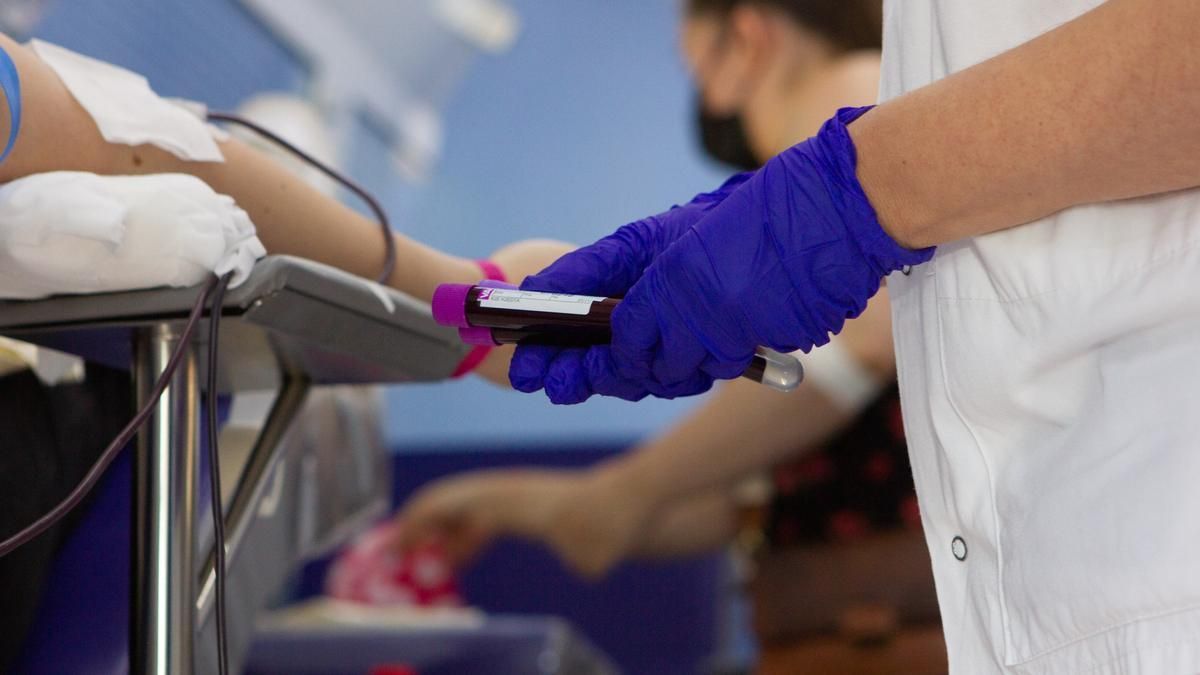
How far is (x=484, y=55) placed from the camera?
3.17m

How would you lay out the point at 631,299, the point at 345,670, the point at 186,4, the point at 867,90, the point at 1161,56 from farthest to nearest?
the point at 186,4 → the point at 345,670 → the point at 867,90 → the point at 631,299 → the point at 1161,56

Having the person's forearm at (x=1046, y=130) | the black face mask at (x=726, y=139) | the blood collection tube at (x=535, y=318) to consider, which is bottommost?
the blood collection tube at (x=535, y=318)

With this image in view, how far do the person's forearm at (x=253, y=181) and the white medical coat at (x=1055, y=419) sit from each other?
361 millimetres

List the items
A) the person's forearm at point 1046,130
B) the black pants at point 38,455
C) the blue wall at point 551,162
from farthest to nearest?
the blue wall at point 551,162
the black pants at point 38,455
the person's forearm at point 1046,130

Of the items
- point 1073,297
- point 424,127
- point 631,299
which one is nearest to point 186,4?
point 424,127

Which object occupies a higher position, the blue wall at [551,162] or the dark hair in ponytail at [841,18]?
the blue wall at [551,162]

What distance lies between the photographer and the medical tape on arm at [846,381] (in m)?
1.43

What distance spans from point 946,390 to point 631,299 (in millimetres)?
181

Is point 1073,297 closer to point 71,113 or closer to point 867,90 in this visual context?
point 71,113

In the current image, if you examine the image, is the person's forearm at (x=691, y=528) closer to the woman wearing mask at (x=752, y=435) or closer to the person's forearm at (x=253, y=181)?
the woman wearing mask at (x=752, y=435)

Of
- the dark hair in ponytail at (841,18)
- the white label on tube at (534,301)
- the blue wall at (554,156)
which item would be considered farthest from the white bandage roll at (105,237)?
the blue wall at (554,156)

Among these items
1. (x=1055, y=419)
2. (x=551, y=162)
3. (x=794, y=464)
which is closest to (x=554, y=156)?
(x=551, y=162)

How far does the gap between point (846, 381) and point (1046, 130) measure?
922 millimetres

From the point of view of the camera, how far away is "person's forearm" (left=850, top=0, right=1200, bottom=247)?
1.63 ft
